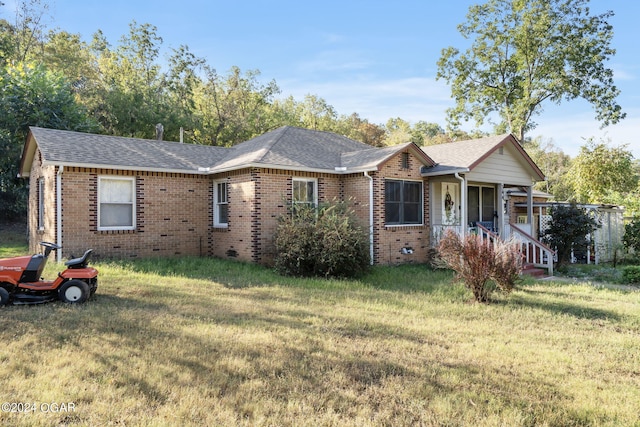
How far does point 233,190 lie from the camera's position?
43.2 ft

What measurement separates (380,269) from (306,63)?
55.3 feet

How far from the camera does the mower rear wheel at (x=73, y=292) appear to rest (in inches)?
281

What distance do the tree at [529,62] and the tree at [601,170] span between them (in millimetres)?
4212

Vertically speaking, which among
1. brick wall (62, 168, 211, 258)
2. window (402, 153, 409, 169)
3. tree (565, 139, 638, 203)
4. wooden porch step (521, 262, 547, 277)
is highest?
tree (565, 139, 638, 203)

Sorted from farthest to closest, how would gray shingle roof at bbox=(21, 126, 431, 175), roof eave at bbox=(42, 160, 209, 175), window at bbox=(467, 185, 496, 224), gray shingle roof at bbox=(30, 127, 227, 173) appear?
window at bbox=(467, 185, 496, 224), gray shingle roof at bbox=(21, 126, 431, 175), gray shingle roof at bbox=(30, 127, 227, 173), roof eave at bbox=(42, 160, 209, 175)

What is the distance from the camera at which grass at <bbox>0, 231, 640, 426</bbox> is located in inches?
141

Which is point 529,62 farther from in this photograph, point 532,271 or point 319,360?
point 319,360

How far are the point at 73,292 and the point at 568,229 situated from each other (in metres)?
13.9

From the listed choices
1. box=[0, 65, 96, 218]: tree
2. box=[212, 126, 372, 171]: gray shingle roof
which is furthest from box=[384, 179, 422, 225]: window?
box=[0, 65, 96, 218]: tree

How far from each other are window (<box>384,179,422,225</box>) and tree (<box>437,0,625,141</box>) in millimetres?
19218

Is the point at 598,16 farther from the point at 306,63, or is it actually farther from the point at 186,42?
the point at 186,42

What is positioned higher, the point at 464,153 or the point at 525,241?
the point at 464,153

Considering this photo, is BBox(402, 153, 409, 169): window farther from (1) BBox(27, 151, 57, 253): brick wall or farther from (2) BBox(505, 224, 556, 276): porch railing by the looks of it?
(1) BBox(27, 151, 57, 253): brick wall

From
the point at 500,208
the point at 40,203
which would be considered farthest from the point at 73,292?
the point at 500,208
